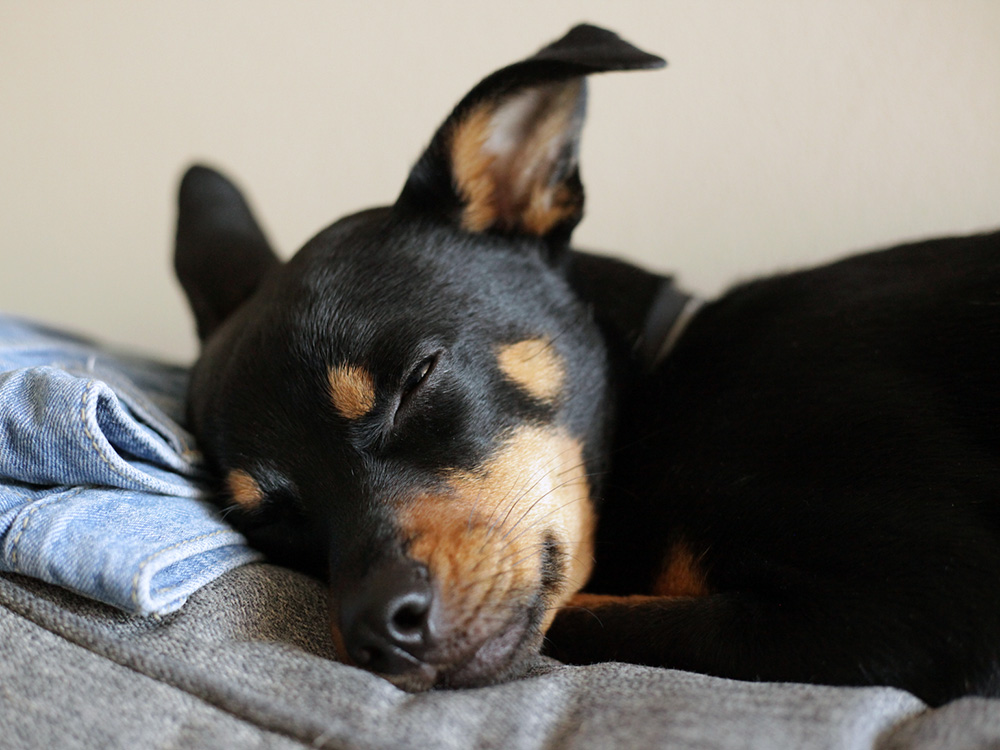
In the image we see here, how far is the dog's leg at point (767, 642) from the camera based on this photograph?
43.5 inches

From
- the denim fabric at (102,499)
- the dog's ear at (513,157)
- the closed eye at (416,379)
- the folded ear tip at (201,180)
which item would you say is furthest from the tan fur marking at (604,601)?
the folded ear tip at (201,180)

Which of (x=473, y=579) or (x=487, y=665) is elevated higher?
(x=473, y=579)

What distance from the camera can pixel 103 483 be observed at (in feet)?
4.20

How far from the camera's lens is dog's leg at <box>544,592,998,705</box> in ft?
Answer: 3.62

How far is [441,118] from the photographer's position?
8.38 feet

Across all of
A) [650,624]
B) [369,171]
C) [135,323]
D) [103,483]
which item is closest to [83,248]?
[135,323]

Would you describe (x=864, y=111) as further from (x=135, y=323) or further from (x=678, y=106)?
(x=135, y=323)

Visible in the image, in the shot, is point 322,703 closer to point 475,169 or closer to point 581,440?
point 581,440

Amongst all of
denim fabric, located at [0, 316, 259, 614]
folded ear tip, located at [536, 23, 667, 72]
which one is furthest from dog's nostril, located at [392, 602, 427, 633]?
folded ear tip, located at [536, 23, 667, 72]

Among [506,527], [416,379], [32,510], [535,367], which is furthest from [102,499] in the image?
[535,367]

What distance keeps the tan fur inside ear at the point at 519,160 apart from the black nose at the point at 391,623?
0.81 metres

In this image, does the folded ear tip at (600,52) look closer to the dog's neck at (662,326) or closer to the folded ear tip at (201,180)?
the dog's neck at (662,326)

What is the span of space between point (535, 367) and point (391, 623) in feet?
1.99

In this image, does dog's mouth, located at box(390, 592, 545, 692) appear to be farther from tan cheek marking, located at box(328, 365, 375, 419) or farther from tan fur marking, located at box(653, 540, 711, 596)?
tan cheek marking, located at box(328, 365, 375, 419)
